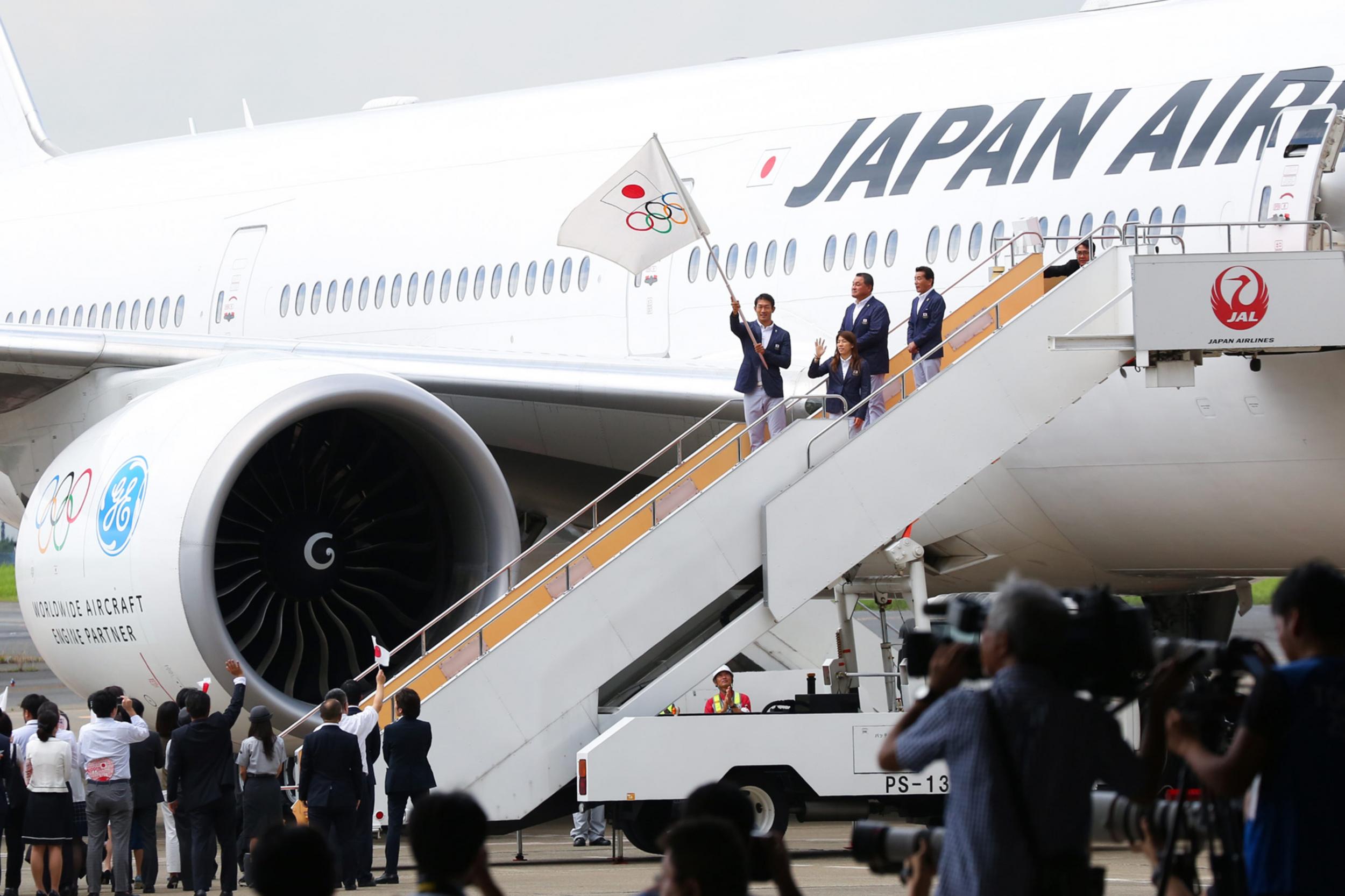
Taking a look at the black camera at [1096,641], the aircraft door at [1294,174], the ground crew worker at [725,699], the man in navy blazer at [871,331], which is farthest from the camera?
the ground crew worker at [725,699]

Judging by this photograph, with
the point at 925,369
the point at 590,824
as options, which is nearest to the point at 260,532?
the point at 590,824

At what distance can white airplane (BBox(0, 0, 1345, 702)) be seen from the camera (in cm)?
899

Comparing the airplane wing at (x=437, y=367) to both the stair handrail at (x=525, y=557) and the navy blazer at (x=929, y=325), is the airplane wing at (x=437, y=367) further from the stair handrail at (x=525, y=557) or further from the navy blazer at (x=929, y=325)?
the navy blazer at (x=929, y=325)

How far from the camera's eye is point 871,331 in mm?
9133

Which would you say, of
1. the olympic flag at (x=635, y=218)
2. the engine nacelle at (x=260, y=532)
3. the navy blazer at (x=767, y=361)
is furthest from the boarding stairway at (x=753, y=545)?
the olympic flag at (x=635, y=218)

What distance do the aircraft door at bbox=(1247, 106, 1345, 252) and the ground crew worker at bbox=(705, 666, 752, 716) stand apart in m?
3.63

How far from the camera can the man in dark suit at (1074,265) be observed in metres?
8.88

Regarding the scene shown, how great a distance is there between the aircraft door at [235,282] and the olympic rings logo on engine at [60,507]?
13.8 feet

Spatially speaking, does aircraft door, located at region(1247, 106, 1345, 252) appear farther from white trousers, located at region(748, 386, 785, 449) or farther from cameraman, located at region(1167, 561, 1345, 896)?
cameraman, located at region(1167, 561, 1345, 896)

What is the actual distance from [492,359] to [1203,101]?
4295mm

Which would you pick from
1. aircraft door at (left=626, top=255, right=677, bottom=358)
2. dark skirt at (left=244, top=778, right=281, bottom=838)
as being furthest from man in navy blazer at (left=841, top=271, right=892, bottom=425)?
dark skirt at (left=244, top=778, right=281, bottom=838)

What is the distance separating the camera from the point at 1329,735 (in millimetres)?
3414

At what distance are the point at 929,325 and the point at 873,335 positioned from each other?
12.1 inches

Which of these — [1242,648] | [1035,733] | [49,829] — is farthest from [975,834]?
[49,829]
